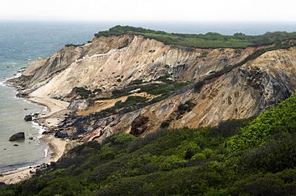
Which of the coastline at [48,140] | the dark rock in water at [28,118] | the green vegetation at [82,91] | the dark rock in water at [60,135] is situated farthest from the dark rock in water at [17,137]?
the green vegetation at [82,91]

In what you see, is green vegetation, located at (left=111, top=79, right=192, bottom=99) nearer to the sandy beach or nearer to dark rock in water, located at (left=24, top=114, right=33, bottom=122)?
the sandy beach

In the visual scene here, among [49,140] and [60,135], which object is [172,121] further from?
[49,140]

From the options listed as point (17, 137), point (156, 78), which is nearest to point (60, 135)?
point (17, 137)

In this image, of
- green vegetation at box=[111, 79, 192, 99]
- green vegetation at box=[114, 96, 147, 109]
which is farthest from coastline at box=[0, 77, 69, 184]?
green vegetation at box=[111, 79, 192, 99]

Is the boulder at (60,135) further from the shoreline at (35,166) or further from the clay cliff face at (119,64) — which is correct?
the clay cliff face at (119,64)

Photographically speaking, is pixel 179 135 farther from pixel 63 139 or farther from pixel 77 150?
pixel 63 139
